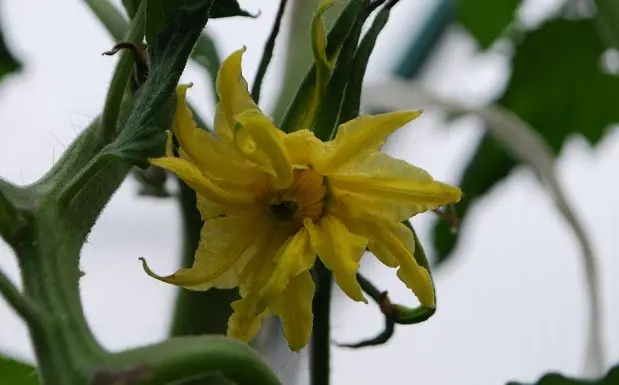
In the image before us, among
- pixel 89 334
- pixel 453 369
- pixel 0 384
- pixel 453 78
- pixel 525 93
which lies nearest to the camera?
pixel 89 334

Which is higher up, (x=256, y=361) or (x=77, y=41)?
(x=77, y=41)

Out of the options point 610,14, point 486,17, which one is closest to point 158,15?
point 610,14

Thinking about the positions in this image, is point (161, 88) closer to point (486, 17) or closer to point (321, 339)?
point (321, 339)

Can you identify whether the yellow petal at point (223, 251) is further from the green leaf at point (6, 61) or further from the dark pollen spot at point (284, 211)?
A: the green leaf at point (6, 61)

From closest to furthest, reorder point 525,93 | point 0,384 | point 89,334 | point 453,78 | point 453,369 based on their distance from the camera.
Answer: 1. point 89,334
2. point 0,384
3. point 525,93
4. point 453,369
5. point 453,78

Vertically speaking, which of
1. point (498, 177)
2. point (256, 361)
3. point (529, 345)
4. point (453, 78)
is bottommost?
point (529, 345)

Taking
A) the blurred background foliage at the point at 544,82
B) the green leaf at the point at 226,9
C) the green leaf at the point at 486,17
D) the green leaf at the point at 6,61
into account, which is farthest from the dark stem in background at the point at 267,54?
the green leaf at the point at 486,17

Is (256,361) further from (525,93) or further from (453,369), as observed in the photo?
(453,369)

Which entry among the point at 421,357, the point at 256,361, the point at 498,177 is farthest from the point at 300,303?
the point at 421,357
